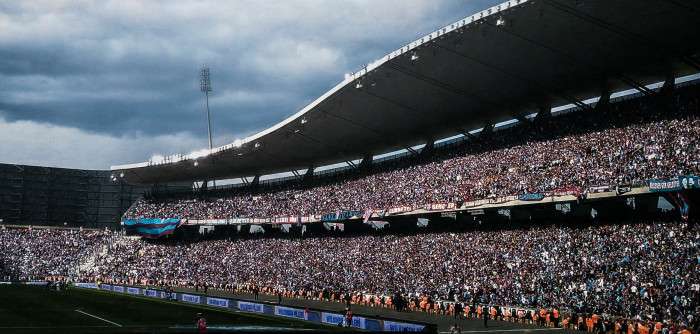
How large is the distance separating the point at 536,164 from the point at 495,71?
22.2 ft

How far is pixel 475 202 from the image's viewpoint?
1718 inches

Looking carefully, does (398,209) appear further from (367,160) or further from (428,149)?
(367,160)

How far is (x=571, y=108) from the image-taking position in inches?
1864

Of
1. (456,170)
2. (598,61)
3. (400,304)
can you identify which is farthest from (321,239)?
(598,61)

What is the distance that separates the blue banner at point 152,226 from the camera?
77000mm

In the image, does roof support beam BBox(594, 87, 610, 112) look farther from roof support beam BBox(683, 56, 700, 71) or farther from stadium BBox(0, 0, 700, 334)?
roof support beam BBox(683, 56, 700, 71)

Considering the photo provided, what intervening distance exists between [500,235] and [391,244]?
435 inches

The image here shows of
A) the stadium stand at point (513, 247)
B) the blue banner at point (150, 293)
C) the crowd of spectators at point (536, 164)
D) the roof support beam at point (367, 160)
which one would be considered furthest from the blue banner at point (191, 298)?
the roof support beam at point (367, 160)

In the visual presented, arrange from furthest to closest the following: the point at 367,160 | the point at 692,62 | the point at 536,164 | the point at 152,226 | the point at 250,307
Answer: the point at 152,226
the point at 367,160
the point at 250,307
the point at 536,164
the point at 692,62

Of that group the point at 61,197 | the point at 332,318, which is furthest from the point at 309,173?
the point at 61,197

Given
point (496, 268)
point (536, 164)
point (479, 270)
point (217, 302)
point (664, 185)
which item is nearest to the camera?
point (664, 185)

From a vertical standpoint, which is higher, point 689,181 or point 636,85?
point 636,85

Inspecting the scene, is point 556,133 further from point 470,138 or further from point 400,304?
point 400,304

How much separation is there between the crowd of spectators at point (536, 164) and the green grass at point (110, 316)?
16338 mm
